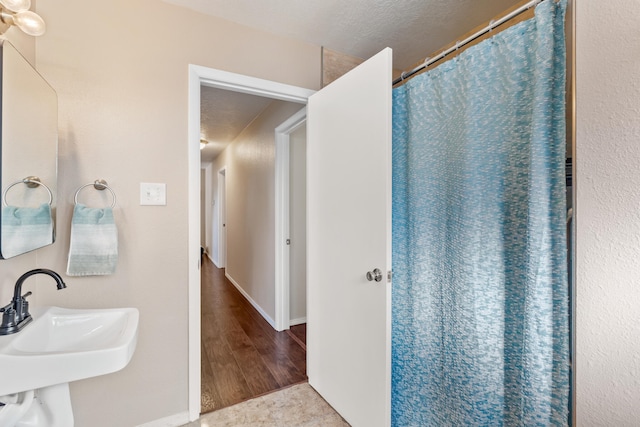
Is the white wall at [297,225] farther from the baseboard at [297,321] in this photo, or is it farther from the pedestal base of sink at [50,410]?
the pedestal base of sink at [50,410]

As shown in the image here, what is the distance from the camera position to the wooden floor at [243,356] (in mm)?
1921

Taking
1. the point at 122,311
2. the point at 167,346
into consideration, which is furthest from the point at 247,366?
the point at 122,311

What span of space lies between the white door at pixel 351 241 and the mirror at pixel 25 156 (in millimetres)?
1319

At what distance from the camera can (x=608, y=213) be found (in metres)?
0.78

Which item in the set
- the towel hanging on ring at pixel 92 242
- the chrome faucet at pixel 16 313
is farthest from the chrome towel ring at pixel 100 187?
the chrome faucet at pixel 16 313

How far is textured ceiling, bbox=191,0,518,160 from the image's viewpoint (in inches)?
61.8

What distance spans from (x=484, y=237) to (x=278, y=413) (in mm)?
1524

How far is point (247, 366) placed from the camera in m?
2.21

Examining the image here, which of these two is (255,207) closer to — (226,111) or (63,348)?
(226,111)

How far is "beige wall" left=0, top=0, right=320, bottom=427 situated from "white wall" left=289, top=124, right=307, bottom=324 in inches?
53.8

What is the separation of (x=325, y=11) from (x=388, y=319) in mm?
1680

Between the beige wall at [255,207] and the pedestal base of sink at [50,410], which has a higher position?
the beige wall at [255,207]

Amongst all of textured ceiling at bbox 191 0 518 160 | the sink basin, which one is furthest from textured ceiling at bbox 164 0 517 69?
the sink basin

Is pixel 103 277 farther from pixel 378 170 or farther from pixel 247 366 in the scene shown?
pixel 378 170
